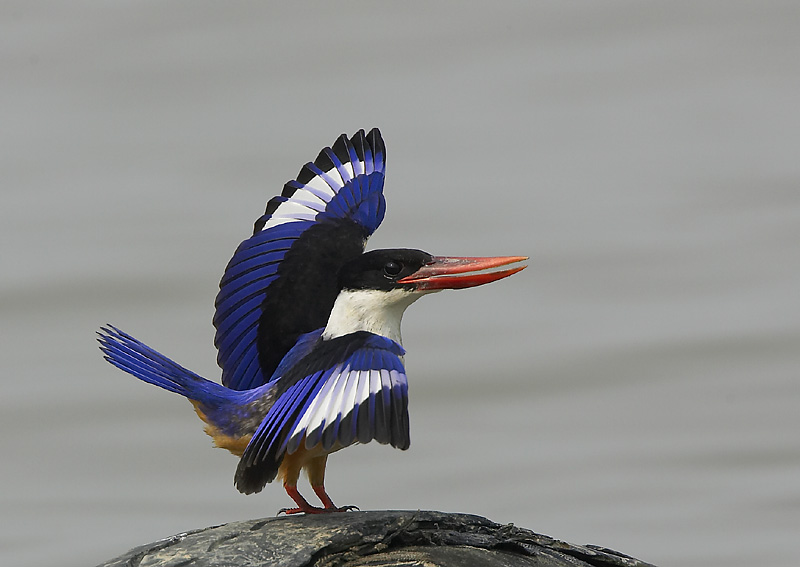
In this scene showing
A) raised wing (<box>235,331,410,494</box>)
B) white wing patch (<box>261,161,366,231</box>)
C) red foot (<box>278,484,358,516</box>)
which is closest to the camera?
raised wing (<box>235,331,410,494</box>)

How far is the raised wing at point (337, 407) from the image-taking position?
2.18m

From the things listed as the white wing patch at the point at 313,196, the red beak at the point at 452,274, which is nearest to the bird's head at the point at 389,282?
the red beak at the point at 452,274

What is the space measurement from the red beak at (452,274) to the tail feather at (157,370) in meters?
0.51

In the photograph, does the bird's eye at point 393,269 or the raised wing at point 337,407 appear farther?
the bird's eye at point 393,269

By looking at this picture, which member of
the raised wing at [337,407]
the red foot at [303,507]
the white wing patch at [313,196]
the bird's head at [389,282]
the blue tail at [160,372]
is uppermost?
the white wing patch at [313,196]

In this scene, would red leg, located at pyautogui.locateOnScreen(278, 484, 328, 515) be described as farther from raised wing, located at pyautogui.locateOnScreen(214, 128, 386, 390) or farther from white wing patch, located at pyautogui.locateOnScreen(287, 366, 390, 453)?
raised wing, located at pyautogui.locateOnScreen(214, 128, 386, 390)

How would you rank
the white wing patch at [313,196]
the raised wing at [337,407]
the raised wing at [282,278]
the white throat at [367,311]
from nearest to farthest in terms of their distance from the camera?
the raised wing at [337,407]
the white throat at [367,311]
the raised wing at [282,278]
the white wing patch at [313,196]

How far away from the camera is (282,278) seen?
296 centimetres

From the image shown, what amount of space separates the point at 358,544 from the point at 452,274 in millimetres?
720

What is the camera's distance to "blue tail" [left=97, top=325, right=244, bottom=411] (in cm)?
260

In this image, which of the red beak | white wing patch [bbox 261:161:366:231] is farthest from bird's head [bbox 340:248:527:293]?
white wing patch [bbox 261:161:366:231]

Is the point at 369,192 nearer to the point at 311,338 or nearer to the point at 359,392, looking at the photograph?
the point at 311,338

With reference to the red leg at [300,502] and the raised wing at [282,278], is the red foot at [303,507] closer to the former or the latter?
the red leg at [300,502]

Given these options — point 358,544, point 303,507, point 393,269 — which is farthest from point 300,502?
point 393,269
